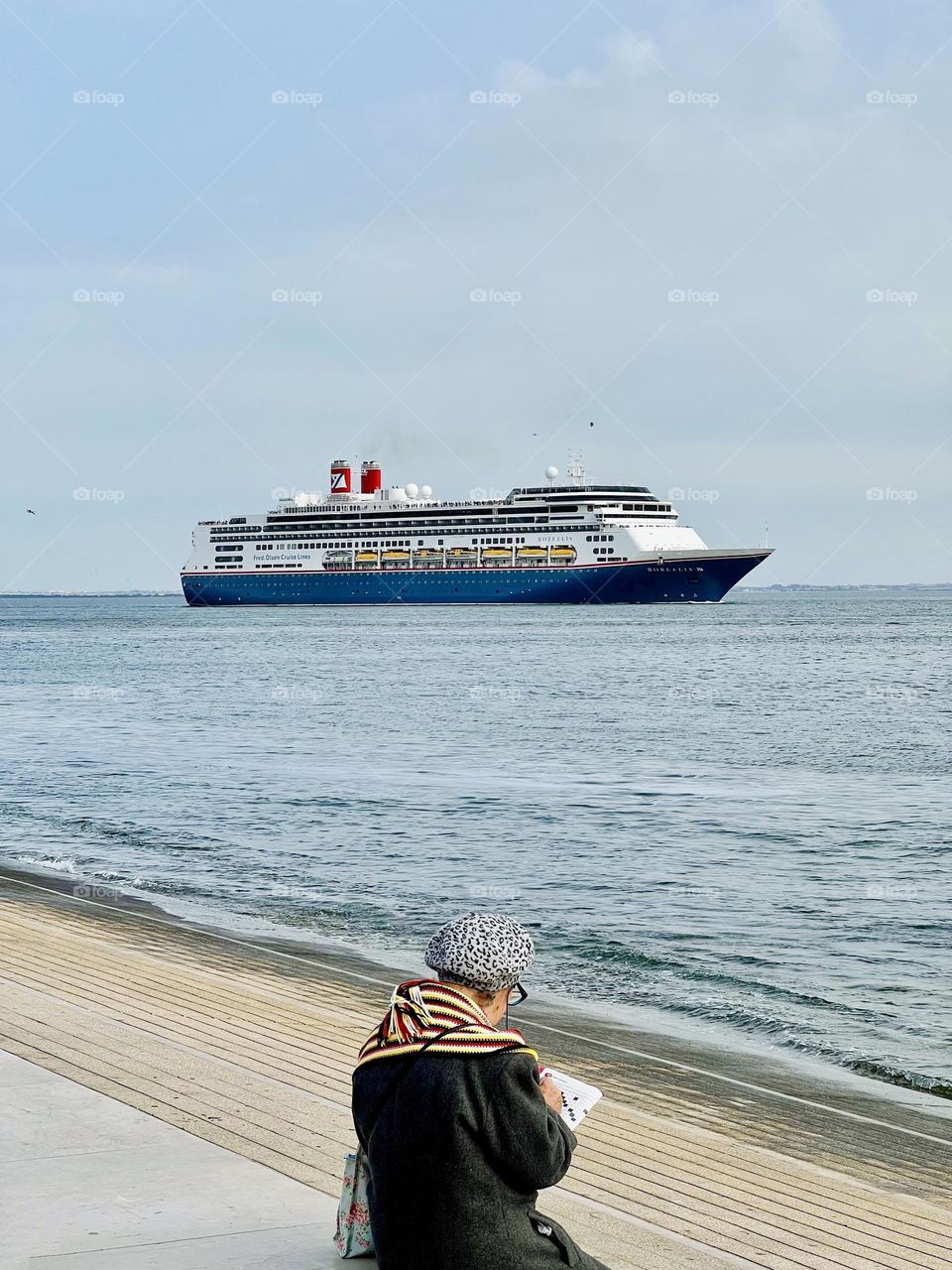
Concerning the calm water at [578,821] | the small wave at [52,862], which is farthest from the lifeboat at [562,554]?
the small wave at [52,862]

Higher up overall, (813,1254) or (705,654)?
(705,654)

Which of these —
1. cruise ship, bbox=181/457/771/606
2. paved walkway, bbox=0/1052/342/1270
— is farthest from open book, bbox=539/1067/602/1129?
cruise ship, bbox=181/457/771/606

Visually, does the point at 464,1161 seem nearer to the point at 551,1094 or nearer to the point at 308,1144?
the point at 551,1094

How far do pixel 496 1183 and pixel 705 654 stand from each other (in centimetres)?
6445

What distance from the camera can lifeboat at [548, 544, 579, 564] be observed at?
110m

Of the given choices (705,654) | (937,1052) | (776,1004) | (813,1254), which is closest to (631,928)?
(776,1004)

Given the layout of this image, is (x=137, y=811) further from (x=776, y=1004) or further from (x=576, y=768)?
(x=776, y=1004)

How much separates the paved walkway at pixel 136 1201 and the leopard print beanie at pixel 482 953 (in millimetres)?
1250

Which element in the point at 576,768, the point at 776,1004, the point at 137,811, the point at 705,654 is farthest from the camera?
the point at 705,654

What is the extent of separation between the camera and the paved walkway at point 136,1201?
4.13 metres

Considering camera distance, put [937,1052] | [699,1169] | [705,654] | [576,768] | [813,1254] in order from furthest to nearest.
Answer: [705,654], [576,768], [937,1052], [699,1169], [813,1254]

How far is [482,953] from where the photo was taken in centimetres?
342

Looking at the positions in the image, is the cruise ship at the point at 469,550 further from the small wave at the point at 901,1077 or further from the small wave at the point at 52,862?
the small wave at the point at 901,1077

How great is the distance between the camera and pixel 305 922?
13.7 meters
